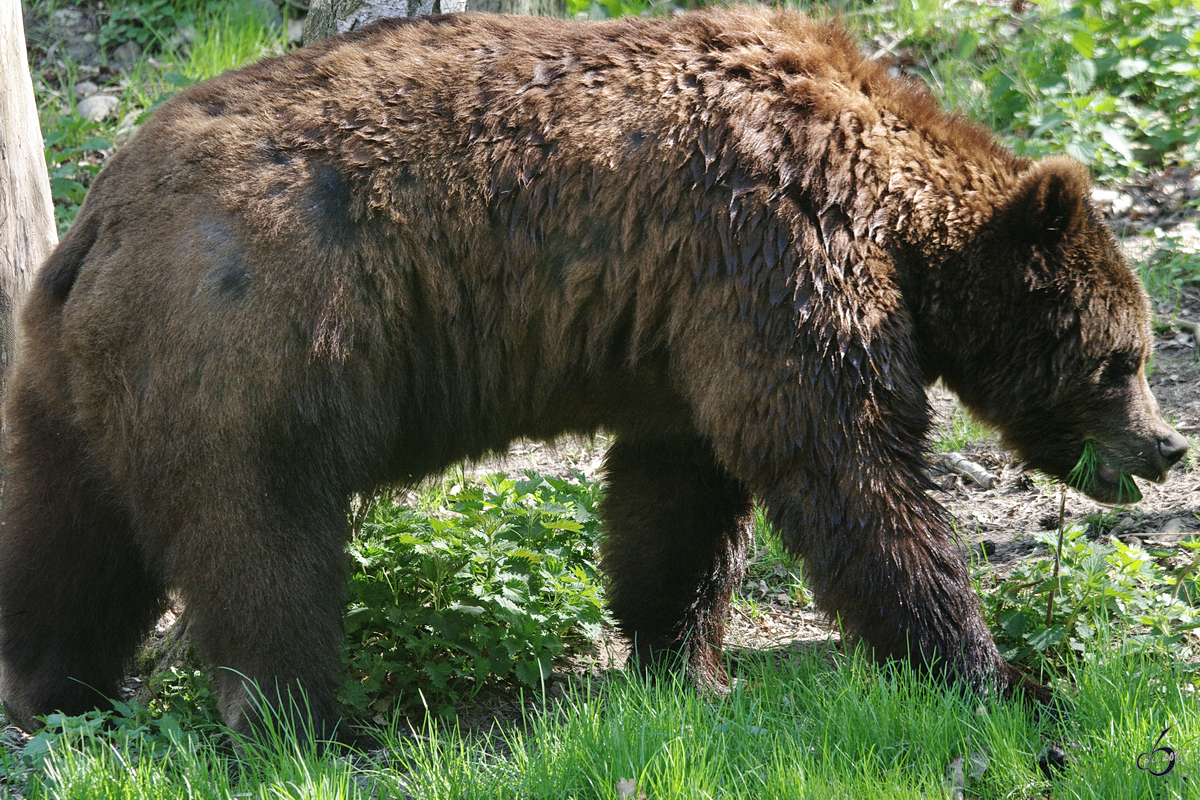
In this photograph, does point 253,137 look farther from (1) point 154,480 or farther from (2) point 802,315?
(2) point 802,315

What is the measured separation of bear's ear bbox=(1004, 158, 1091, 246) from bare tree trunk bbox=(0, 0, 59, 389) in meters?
4.01

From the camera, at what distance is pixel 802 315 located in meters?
3.53

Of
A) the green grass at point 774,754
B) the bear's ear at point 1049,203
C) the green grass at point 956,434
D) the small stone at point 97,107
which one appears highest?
the bear's ear at point 1049,203

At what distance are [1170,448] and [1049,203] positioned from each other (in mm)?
1012

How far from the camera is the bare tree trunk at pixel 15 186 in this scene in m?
4.94

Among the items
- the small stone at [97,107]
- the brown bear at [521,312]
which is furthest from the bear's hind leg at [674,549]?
the small stone at [97,107]

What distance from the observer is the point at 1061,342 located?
13.0 feet

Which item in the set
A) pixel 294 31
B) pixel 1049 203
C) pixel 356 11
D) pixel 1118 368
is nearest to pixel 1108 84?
pixel 1118 368

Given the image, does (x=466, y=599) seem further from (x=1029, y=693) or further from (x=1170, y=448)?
(x=1170, y=448)

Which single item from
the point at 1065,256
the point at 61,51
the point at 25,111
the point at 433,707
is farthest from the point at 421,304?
the point at 61,51

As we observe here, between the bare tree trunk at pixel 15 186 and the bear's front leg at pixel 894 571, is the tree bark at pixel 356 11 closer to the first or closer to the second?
the bare tree trunk at pixel 15 186

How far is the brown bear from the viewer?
11.6 feet

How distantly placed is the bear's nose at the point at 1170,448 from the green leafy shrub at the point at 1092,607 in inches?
12.0

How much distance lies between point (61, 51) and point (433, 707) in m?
6.85
